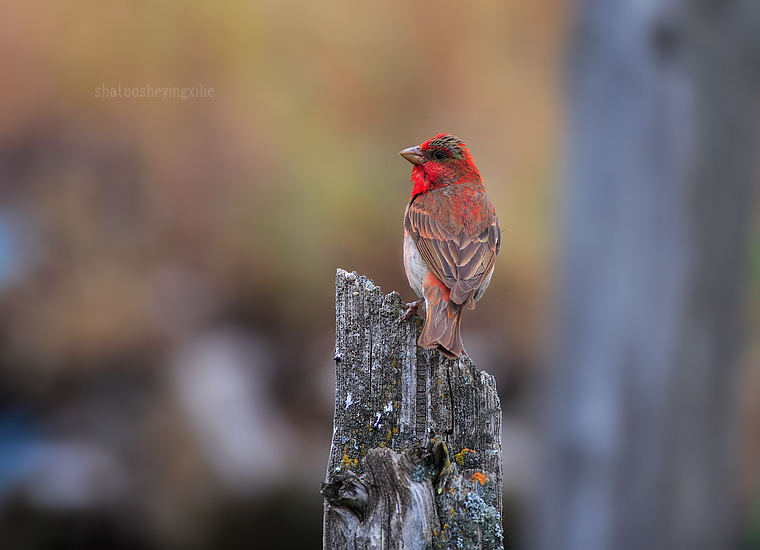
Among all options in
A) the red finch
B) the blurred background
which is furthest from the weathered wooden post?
the blurred background

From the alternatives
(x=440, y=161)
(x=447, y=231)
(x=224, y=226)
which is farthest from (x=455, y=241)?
(x=224, y=226)

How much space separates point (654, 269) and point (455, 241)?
2881 mm

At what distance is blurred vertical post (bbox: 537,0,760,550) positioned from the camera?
1.78 meters

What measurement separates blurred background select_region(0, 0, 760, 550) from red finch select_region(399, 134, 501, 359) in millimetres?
1878

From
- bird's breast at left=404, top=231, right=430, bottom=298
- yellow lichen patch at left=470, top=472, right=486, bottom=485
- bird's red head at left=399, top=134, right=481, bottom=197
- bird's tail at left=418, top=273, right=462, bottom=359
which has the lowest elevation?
yellow lichen patch at left=470, top=472, right=486, bottom=485

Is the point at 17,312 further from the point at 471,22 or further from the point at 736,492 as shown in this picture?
the point at 736,492

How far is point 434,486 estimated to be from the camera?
2.58m

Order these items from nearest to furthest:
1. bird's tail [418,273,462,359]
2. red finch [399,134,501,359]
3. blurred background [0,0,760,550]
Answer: bird's tail [418,273,462,359] → red finch [399,134,501,359] → blurred background [0,0,760,550]

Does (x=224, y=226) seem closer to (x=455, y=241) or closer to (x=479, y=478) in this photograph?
(x=455, y=241)

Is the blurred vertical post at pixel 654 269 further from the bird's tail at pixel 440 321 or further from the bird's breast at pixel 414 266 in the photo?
the bird's breast at pixel 414 266

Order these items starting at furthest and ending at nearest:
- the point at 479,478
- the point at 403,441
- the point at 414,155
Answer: the point at 414,155 → the point at 403,441 → the point at 479,478

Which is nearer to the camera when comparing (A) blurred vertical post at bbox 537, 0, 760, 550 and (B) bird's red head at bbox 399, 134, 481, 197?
(A) blurred vertical post at bbox 537, 0, 760, 550

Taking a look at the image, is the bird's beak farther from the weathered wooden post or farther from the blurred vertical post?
the blurred vertical post

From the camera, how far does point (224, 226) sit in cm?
745
